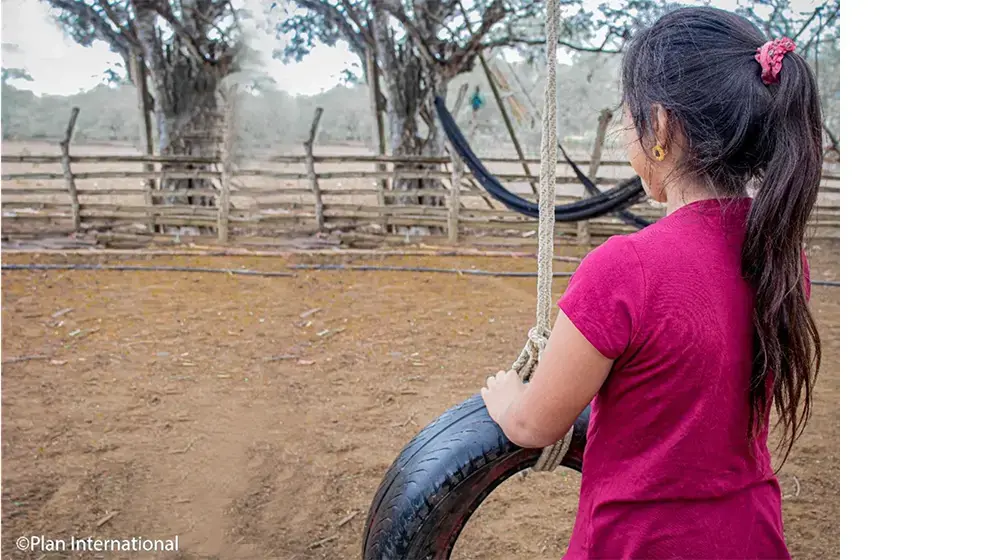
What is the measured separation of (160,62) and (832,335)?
5.46 metres

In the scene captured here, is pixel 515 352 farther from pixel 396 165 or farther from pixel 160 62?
pixel 160 62

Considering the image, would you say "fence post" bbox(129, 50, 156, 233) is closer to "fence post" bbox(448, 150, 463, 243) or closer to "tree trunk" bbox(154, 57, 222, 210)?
"tree trunk" bbox(154, 57, 222, 210)

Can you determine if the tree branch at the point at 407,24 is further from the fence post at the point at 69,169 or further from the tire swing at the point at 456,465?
the tire swing at the point at 456,465

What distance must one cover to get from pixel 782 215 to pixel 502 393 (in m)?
0.34

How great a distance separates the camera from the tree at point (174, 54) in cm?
616

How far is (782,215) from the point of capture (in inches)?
27.9

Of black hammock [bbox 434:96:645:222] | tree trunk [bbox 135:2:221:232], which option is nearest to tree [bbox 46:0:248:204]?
tree trunk [bbox 135:2:221:232]

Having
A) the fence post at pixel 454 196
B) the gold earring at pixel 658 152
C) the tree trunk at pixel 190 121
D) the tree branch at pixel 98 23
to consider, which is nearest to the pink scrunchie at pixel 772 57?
the gold earring at pixel 658 152

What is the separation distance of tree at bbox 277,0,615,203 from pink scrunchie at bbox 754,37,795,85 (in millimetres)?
5529

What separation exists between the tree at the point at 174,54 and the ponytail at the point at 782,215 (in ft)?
20.0

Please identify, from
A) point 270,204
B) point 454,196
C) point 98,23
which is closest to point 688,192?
point 454,196

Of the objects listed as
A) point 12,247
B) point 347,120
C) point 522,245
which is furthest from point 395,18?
point 12,247

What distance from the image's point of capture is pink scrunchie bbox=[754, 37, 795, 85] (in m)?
0.69

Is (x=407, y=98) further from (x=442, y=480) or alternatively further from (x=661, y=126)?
(x=661, y=126)
